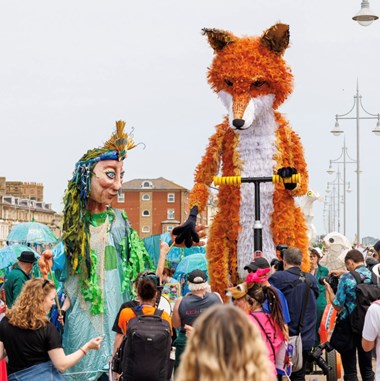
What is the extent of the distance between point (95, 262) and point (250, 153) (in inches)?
84.8

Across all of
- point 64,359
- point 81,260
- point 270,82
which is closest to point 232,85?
point 270,82

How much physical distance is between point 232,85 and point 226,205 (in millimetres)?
1290

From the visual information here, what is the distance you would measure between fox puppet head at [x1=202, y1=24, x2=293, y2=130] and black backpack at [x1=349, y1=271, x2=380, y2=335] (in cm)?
229

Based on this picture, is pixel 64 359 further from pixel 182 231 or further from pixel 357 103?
pixel 357 103

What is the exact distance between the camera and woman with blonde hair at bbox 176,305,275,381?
347 centimetres

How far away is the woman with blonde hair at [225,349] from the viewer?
11.4 feet

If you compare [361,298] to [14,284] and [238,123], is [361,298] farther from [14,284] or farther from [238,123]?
[14,284]

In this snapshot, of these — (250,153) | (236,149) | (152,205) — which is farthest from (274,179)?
(152,205)

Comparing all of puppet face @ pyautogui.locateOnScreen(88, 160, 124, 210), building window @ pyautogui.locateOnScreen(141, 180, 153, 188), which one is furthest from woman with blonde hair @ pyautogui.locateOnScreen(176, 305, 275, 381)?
building window @ pyautogui.locateOnScreen(141, 180, 153, 188)

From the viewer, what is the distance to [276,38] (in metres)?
9.98

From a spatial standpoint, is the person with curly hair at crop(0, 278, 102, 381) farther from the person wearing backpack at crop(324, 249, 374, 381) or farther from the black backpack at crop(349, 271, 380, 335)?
the person wearing backpack at crop(324, 249, 374, 381)

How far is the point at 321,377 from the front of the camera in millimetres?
12102

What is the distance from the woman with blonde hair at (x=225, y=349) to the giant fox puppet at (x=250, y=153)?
6.29m

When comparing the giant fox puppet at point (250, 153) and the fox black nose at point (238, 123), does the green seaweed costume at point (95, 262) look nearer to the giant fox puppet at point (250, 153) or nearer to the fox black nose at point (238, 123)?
the giant fox puppet at point (250, 153)
